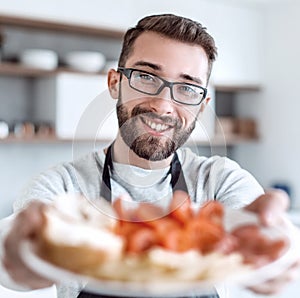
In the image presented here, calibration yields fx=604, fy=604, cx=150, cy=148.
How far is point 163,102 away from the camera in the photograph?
1.00 meters

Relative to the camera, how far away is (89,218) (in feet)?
2.30

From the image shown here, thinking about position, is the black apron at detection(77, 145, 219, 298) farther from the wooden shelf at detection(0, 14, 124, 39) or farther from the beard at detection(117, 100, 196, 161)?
the wooden shelf at detection(0, 14, 124, 39)

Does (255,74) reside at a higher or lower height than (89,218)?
lower

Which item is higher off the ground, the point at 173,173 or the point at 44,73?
the point at 173,173

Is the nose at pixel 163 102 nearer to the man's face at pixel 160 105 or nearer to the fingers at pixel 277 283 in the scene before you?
the man's face at pixel 160 105

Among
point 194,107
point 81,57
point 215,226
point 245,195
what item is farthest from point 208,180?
point 81,57

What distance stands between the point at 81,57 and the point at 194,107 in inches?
83.5

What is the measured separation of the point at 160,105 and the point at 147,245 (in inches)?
15.7

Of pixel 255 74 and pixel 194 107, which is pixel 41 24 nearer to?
pixel 255 74

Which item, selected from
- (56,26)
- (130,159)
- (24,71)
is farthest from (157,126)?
(56,26)

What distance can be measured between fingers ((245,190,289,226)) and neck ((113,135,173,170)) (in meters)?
0.36

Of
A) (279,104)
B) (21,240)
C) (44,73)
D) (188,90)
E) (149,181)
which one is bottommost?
(279,104)

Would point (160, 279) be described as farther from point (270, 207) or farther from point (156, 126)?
point (156, 126)

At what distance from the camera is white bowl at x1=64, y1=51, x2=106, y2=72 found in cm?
309
